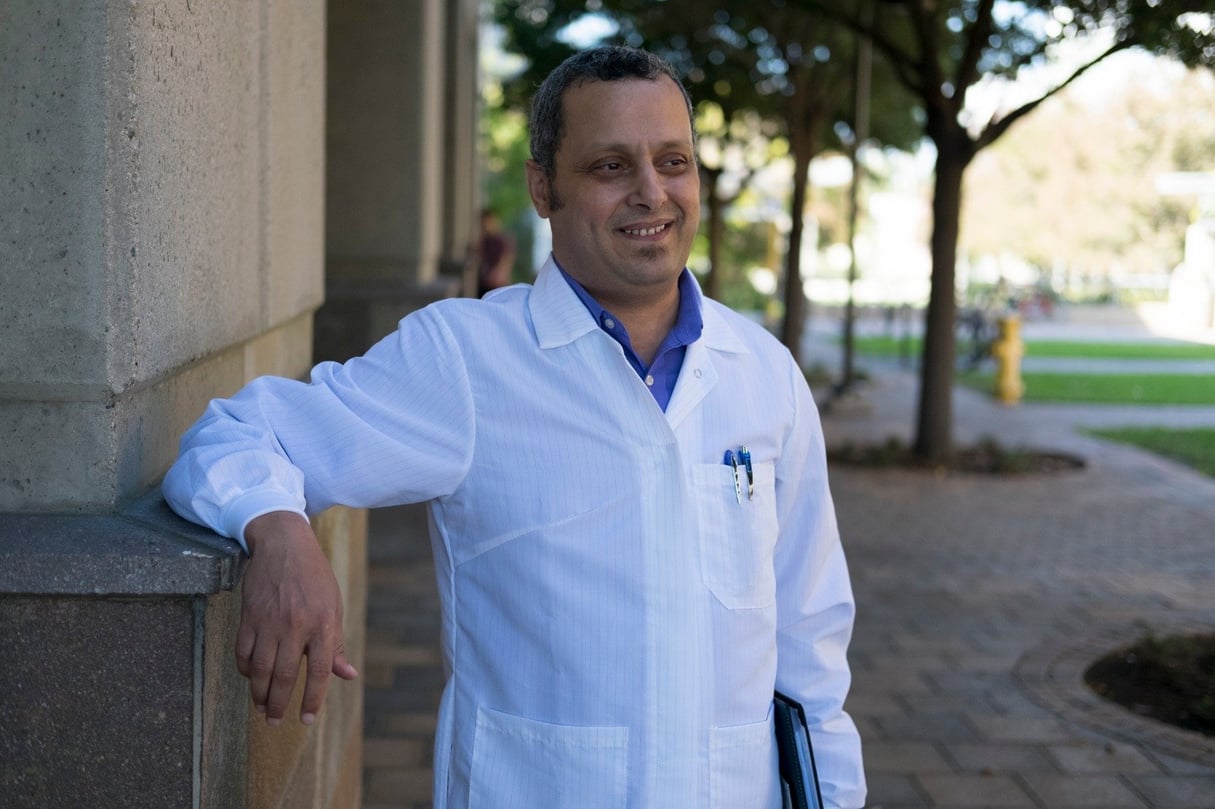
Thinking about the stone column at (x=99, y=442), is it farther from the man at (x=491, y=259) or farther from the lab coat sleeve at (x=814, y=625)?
the man at (x=491, y=259)

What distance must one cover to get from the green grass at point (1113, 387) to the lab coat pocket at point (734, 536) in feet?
61.1

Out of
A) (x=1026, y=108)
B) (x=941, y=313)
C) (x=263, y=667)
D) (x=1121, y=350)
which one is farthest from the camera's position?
(x=1121, y=350)

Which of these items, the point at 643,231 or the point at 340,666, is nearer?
the point at 340,666

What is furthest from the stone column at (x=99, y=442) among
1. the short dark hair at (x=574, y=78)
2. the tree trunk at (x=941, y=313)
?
the tree trunk at (x=941, y=313)

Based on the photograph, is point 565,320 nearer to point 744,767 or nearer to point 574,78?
point 574,78

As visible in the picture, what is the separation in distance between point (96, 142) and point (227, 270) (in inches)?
26.2

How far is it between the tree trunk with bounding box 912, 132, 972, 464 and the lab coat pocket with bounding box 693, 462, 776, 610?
10.8 meters

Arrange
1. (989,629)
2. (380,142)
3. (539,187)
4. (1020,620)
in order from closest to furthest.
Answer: (539,187), (989,629), (1020,620), (380,142)

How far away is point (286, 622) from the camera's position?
70.9 inches

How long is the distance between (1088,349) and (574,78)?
3156 centimetres

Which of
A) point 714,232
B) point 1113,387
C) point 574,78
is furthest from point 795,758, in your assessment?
point 714,232

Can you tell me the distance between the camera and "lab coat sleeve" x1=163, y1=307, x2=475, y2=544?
1.99 metres

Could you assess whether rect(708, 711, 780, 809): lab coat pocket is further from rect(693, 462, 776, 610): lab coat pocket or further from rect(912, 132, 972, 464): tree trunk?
rect(912, 132, 972, 464): tree trunk

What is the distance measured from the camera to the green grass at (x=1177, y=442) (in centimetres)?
1379
